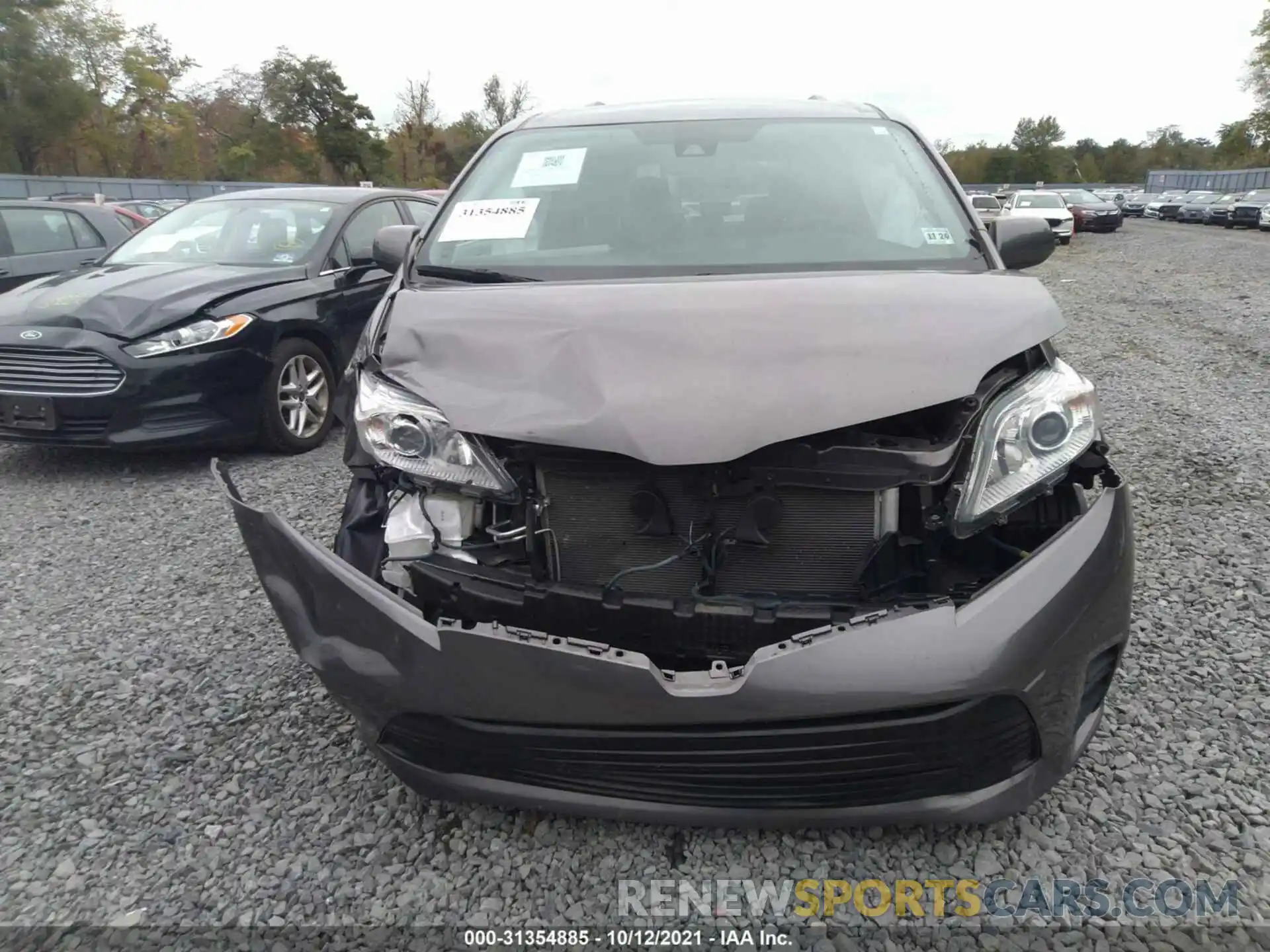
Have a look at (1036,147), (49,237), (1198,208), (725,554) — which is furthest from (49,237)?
(1036,147)

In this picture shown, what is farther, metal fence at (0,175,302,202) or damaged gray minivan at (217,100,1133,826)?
metal fence at (0,175,302,202)

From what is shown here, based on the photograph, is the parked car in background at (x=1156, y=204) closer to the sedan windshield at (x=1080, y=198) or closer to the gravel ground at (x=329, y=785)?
the sedan windshield at (x=1080, y=198)

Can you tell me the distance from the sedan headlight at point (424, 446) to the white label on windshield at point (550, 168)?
1.26 meters

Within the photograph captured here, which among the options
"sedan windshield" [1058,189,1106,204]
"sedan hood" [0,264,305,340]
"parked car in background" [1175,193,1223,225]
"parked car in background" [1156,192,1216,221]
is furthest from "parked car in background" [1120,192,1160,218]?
"sedan hood" [0,264,305,340]

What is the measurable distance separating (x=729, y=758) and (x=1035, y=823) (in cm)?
88

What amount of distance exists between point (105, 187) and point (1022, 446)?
1340 inches

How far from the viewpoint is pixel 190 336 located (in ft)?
15.2

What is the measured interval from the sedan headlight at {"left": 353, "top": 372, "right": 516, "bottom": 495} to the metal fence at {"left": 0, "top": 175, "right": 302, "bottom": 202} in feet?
77.9

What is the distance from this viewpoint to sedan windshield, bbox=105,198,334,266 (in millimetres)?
5480

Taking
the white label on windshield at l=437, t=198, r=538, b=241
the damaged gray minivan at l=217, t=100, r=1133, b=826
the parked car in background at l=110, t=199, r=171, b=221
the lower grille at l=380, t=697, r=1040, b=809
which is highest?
the parked car in background at l=110, t=199, r=171, b=221

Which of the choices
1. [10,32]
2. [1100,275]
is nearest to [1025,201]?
[1100,275]

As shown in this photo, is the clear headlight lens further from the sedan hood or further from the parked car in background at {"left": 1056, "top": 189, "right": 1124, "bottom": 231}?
the parked car in background at {"left": 1056, "top": 189, "right": 1124, "bottom": 231}

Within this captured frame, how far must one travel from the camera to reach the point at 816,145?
301 centimetres

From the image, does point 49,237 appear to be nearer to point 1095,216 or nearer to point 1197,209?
point 1095,216
